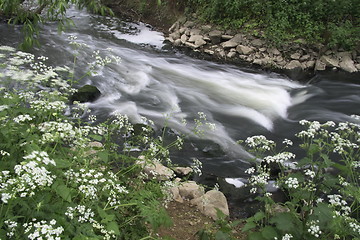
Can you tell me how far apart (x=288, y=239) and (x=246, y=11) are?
10673 mm

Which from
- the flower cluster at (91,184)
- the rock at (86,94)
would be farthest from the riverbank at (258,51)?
the flower cluster at (91,184)

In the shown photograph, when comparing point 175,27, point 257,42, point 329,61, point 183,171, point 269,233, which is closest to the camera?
point 269,233

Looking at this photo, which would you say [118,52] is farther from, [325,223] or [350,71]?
[325,223]

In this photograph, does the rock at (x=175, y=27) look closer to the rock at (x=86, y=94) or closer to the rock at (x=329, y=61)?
the rock at (x=329, y=61)

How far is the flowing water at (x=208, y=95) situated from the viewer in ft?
21.4

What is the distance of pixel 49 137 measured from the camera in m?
2.25

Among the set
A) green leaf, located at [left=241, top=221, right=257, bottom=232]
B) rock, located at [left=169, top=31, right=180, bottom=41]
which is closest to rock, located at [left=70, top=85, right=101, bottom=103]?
green leaf, located at [left=241, top=221, right=257, bottom=232]

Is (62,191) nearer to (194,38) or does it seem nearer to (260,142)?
(260,142)

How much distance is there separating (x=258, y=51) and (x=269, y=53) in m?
0.36

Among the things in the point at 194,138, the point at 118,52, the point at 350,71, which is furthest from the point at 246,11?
the point at 194,138

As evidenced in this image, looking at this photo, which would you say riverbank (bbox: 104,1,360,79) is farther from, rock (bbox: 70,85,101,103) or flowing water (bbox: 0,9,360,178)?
rock (bbox: 70,85,101,103)

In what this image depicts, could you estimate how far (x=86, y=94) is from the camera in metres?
7.20

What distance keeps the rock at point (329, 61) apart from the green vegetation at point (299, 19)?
41 cm

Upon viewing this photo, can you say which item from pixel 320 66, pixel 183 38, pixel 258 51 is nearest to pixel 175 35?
pixel 183 38
